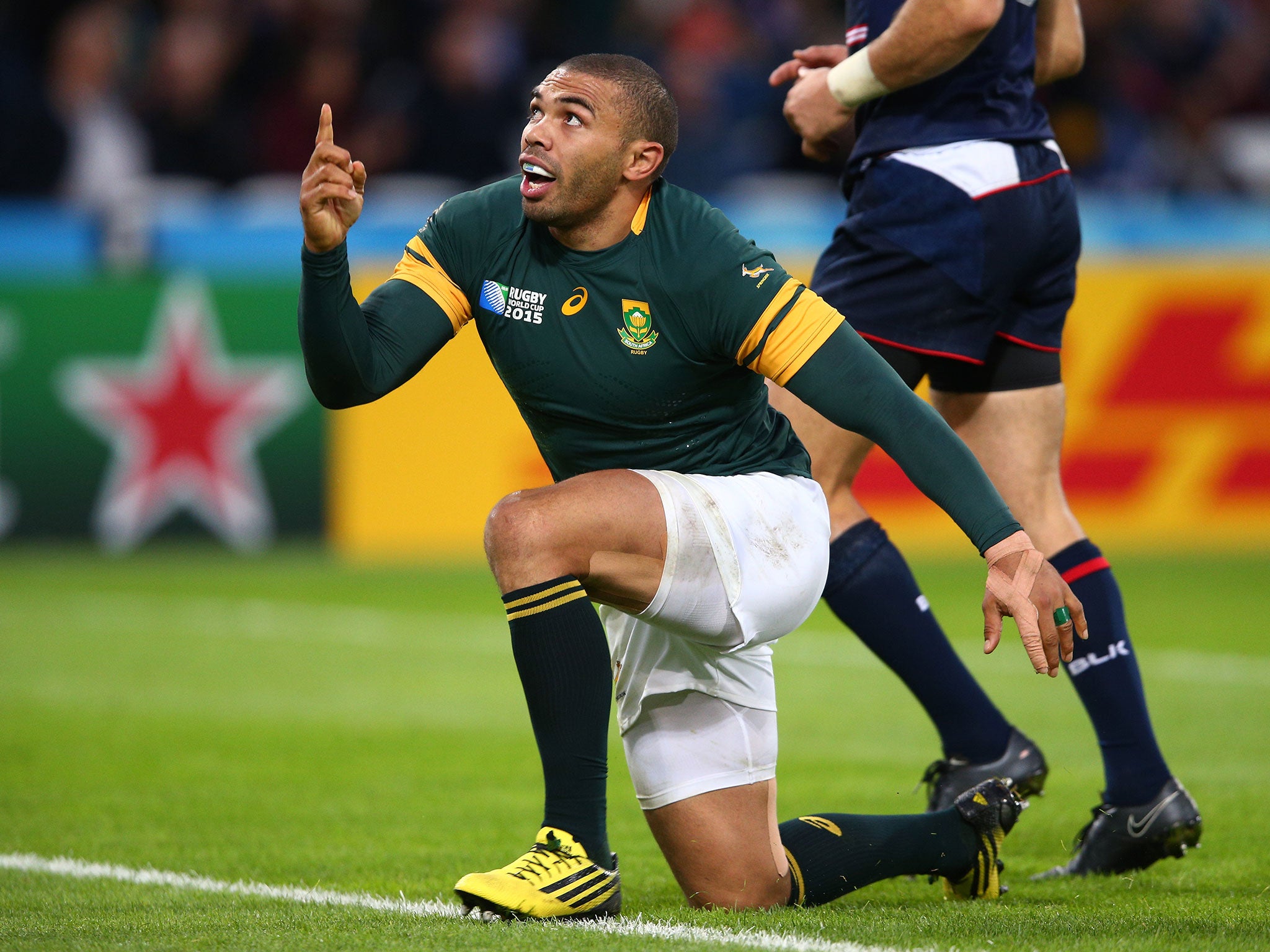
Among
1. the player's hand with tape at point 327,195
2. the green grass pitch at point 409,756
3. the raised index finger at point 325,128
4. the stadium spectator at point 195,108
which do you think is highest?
the stadium spectator at point 195,108

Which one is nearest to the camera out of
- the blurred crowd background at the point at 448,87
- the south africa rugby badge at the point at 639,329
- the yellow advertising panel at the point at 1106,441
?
the south africa rugby badge at the point at 639,329

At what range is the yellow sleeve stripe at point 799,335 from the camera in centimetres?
328

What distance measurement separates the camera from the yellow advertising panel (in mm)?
10188

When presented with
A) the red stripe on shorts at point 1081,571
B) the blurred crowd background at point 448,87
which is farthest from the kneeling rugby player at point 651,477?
the blurred crowd background at point 448,87

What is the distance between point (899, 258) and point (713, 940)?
1.71m

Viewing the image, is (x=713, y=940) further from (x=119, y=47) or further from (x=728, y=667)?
(x=119, y=47)

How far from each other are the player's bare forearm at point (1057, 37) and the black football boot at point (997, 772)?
1653mm

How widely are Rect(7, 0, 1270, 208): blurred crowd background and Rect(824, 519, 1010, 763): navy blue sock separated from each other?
7687 millimetres

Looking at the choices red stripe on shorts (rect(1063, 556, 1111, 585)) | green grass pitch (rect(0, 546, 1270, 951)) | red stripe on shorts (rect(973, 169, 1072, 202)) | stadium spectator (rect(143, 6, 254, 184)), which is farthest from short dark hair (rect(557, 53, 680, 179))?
stadium spectator (rect(143, 6, 254, 184))

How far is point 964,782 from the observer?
159 inches

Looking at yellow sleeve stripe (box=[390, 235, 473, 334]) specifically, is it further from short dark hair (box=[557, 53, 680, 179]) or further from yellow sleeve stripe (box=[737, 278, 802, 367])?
yellow sleeve stripe (box=[737, 278, 802, 367])

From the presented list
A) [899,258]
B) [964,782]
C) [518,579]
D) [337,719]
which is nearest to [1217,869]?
A: [964,782]

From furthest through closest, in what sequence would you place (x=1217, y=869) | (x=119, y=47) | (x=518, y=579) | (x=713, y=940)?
(x=119, y=47) < (x=1217, y=869) < (x=518, y=579) < (x=713, y=940)

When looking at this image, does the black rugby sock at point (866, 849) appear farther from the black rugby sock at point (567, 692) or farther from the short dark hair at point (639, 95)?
the short dark hair at point (639, 95)
